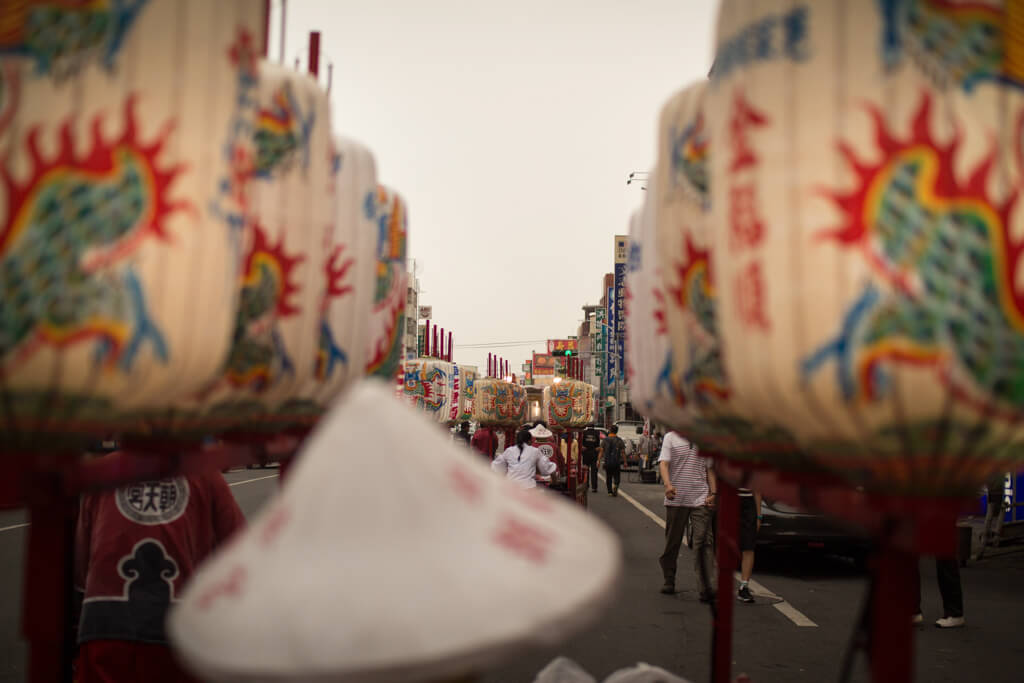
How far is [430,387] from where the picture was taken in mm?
15578

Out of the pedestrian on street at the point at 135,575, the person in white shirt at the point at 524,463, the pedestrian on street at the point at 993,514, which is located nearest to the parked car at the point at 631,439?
the pedestrian on street at the point at 993,514

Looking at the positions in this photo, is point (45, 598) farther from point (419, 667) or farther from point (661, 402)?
point (661, 402)

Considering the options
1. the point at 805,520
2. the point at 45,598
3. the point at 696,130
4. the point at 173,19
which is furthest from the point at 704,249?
the point at 805,520

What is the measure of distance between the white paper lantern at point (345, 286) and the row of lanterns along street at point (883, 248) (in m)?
1.04

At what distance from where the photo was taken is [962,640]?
6562mm

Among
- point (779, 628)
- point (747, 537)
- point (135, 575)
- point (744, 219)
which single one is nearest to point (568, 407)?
point (747, 537)

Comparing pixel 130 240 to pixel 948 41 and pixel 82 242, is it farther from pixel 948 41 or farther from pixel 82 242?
pixel 948 41

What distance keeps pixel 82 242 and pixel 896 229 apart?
1.21m

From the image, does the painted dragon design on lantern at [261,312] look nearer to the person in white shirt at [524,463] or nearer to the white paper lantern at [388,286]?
the white paper lantern at [388,286]

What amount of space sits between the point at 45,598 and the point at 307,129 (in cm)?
109

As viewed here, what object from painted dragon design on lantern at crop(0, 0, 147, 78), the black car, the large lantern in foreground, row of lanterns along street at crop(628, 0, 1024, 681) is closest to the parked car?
the black car

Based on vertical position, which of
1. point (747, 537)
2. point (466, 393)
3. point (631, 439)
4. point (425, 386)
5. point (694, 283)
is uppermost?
point (694, 283)

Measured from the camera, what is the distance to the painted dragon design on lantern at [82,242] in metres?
1.20

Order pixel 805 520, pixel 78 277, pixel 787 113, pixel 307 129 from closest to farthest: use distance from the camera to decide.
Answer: pixel 78 277
pixel 787 113
pixel 307 129
pixel 805 520
